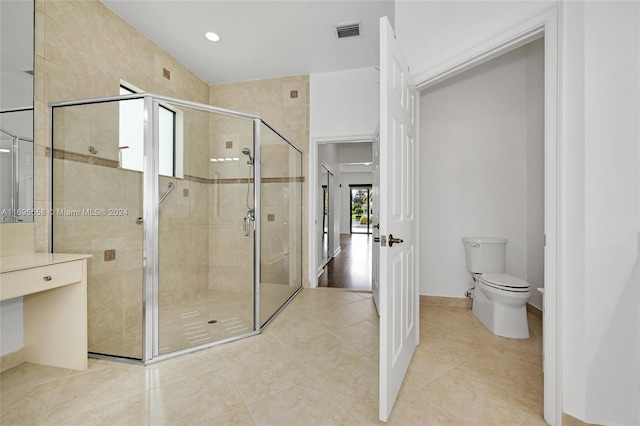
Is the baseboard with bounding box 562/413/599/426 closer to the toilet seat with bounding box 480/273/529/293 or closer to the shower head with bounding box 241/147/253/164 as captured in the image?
the toilet seat with bounding box 480/273/529/293

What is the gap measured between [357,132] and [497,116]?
155cm

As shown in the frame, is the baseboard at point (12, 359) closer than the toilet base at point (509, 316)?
Yes

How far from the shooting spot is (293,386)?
1590mm

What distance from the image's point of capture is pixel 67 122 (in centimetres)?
195

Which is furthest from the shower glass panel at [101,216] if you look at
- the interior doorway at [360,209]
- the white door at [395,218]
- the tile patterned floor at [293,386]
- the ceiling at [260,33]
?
the interior doorway at [360,209]

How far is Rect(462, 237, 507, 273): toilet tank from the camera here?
8.71 ft

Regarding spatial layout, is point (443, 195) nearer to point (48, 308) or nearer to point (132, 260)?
point (132, 260)

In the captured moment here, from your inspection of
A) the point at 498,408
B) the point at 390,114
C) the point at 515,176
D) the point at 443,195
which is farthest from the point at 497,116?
the point at 498,408

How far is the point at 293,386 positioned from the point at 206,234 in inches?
57.8

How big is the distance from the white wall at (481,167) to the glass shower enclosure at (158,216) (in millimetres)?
1896

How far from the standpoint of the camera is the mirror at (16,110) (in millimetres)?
1681

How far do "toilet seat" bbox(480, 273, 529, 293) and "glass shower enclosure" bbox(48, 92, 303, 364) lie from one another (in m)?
2.02


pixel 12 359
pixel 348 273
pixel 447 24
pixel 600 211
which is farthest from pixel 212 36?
pixel 348 273

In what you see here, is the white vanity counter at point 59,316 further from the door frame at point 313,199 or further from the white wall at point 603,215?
the white wall at point 603,215
